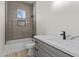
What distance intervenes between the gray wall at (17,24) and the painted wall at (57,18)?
1.19 feet

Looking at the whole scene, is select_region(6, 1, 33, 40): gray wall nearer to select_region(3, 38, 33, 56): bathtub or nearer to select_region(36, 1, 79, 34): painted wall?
select_region(3, 38, 33, 56): bathtub

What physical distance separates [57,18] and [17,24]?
5.00ft

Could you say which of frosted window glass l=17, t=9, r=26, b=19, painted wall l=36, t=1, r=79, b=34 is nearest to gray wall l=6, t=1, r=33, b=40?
frosted window glass l=17, t=9, r=26, b=19

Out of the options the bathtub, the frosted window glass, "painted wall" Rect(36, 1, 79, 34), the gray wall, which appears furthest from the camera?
the frosted window glass

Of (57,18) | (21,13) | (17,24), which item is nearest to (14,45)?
(17,24)

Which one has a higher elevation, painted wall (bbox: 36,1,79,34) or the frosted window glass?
the frosted window glass

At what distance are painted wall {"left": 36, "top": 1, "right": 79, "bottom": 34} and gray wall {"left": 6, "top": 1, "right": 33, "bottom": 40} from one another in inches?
14.2

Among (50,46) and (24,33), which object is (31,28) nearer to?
(24,33)

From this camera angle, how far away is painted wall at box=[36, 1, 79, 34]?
1.83 m

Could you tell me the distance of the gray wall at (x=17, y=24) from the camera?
10.2 feet

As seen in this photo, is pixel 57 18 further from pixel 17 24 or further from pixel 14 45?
pixel 14 45

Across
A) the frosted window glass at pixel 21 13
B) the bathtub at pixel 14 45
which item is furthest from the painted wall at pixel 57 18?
the bathtub at pixel 14 45

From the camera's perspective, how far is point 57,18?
2320mm

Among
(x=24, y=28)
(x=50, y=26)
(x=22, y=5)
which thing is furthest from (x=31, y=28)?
(x=50, y=26)
